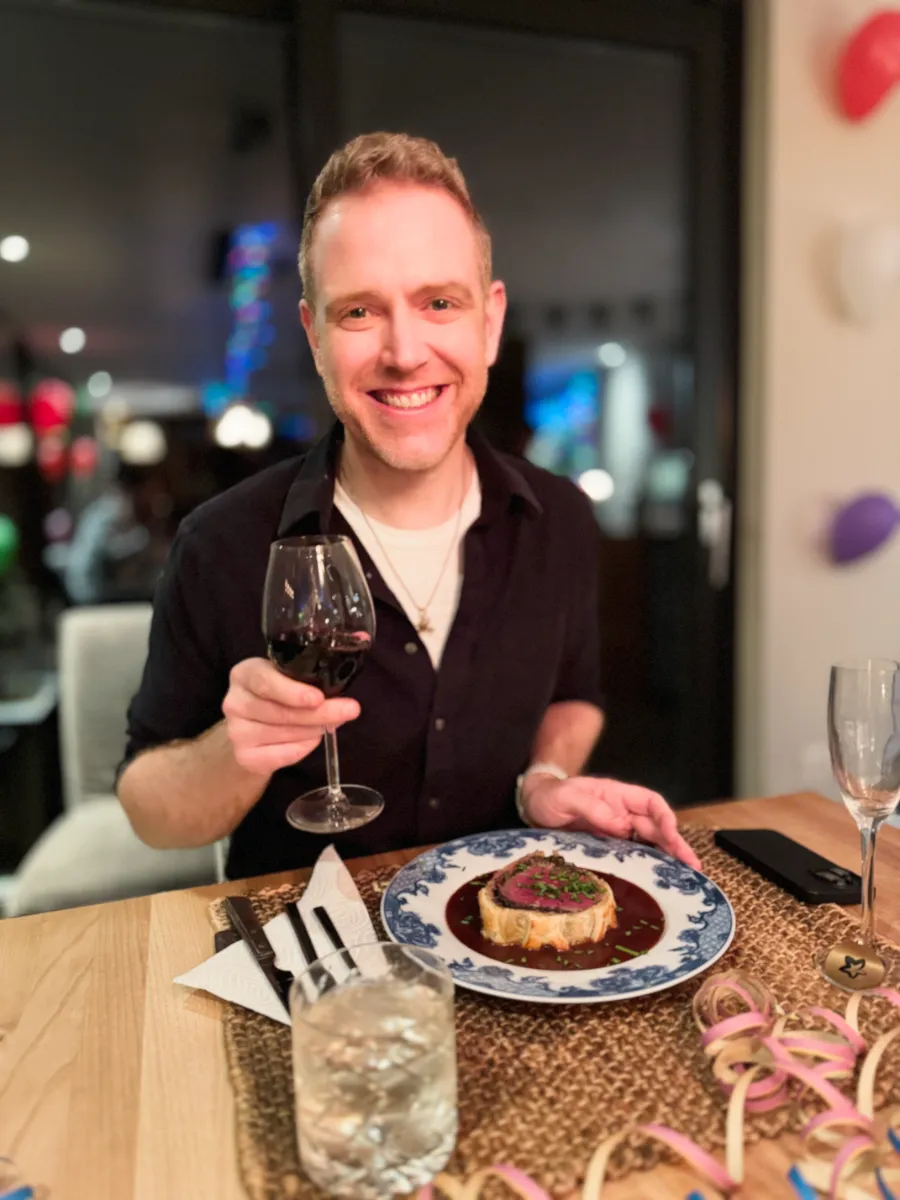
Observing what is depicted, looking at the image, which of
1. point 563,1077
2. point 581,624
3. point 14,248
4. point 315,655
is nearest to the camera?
point 563,1077

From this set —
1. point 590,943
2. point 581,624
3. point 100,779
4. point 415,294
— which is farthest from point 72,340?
point 590,943

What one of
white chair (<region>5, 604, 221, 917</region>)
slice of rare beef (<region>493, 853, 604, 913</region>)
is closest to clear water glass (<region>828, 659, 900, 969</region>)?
slice of rare beef (<region>493, 853, 604, 913</region>)

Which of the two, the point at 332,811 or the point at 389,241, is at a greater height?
the point at 389,241

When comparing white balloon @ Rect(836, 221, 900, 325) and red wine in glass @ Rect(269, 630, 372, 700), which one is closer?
red wine in glass @ Rect(269, 630, 372, 700)

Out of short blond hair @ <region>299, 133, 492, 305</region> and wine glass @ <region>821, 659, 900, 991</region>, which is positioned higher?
short blond hair @ <region>299, 133, 492, 305</region>

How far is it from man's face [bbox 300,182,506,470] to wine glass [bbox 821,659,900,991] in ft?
2.49

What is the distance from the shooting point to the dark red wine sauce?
0.92 m

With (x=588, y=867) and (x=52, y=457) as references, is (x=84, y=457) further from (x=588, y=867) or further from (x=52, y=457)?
(x=588, y=867)

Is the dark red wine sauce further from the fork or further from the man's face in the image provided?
the man's face

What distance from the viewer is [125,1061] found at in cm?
81

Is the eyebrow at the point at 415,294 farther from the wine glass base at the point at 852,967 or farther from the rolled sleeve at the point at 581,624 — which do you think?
the wine glass base at the point at 852,967

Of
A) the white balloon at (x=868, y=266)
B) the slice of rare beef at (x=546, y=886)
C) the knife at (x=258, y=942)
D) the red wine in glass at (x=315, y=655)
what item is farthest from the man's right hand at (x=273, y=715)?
the white balloon at (x=868, y=266)

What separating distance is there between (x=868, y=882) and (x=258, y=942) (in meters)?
0.64

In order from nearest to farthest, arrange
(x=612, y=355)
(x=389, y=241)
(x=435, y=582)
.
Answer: (x=389, y=241), (x=435, y=582), (x=612, y=355)
